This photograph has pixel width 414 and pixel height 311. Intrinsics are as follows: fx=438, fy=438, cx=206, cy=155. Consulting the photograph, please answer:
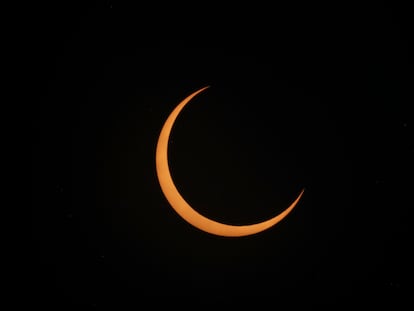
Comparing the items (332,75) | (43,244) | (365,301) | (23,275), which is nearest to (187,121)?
(332,75)

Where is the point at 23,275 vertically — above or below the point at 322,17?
below

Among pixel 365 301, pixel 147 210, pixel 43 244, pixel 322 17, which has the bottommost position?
pixel 365 301

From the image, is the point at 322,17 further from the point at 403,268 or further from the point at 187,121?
the point at 403,268

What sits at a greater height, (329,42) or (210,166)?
(329,42)

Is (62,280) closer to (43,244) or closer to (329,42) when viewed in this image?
(43,244)

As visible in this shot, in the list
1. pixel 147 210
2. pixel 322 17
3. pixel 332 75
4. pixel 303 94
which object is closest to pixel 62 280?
pixel 147 210

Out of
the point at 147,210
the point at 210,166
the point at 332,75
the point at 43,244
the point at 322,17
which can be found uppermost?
the point at 322,17

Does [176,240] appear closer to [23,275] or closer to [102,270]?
[102,270]
